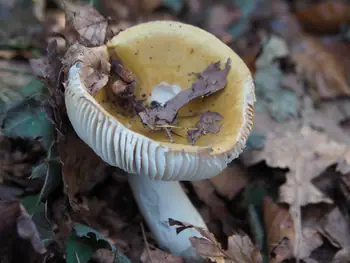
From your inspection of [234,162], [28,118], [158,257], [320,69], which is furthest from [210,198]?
[320,69]

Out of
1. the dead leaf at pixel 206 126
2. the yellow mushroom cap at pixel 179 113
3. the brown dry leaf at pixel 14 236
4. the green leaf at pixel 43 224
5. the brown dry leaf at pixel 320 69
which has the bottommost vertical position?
the brown dry leaf at pixel 320 69

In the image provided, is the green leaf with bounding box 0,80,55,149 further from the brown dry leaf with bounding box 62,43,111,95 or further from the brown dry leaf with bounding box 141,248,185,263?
the brown dry leaf with bounding box 141,248,185,263

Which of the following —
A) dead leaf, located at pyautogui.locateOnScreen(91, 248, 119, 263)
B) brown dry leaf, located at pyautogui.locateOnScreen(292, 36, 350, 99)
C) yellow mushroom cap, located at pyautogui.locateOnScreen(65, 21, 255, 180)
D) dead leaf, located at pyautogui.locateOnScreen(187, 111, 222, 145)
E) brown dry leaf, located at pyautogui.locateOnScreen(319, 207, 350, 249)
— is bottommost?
brown dry leaf, located at pyautogui.locateOnScreen(292, 36, 350, 99)

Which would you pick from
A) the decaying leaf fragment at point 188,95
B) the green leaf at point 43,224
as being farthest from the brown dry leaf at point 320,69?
the green leaf at point 43,224

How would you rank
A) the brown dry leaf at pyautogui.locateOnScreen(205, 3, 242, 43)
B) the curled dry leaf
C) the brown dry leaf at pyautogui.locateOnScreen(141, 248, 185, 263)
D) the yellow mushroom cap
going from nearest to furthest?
the yellow mushroom cap → the brown dry leaf at pyautogui.locateOnScreen(141, 248, 185, 263) → the curled dry leaf → the brown dry leaf at pyautogui.locateOnScreen(205, 3, 242, 43)

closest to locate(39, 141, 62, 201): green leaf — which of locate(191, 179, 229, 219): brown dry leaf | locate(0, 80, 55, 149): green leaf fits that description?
locate(0, 80, 55, 149): green leaf

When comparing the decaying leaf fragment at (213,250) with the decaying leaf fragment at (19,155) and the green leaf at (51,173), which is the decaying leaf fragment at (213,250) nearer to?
the green leaf at (51,173)
